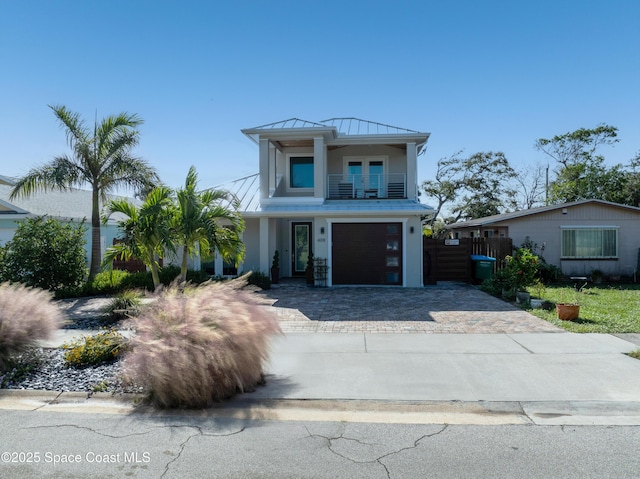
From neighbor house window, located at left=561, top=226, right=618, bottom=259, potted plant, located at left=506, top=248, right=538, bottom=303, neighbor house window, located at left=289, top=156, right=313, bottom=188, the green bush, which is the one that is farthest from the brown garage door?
neighbor house window, located at left=561, top=226, right=618, bottom=259

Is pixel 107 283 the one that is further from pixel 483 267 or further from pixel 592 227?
pixel 592 227

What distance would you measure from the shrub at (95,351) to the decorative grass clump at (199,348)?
1.35 meters

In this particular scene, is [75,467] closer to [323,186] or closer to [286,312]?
[286,312]

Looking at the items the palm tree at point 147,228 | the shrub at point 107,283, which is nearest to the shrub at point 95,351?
the palm tree at point 147,228

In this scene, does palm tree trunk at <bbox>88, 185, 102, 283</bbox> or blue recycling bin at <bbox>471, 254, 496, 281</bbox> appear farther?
blue recycling bin at <bbox>471, 254, 496, 281</bbox>

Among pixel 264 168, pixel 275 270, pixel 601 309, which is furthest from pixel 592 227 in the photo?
pixel 264 168

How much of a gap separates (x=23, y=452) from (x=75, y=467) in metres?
0.67

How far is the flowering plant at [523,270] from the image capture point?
12.7 m

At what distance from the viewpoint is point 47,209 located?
20250 millimetres

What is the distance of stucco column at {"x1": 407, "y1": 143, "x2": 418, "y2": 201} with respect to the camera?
56.1 ft

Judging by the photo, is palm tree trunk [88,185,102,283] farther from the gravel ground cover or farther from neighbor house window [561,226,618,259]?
neighbor house window [561,226,618,259]

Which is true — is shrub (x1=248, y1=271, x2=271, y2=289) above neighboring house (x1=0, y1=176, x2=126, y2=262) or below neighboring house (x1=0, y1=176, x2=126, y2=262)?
below

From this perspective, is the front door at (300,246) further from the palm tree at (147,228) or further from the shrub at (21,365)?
the shrub at (21,365)

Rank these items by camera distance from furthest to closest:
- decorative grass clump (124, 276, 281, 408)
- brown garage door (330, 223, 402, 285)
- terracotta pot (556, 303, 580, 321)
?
brown garage door (330, 223, 402, 285) < terracotta pot (556, 303, 580, 321) < decorative grass clump (124, 276, 281, 408)
